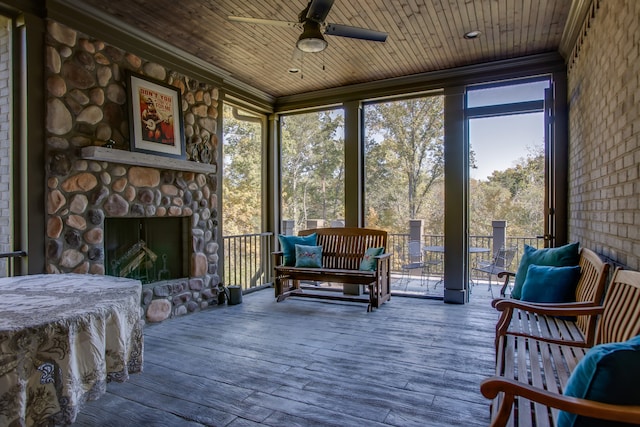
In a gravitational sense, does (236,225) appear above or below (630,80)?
below

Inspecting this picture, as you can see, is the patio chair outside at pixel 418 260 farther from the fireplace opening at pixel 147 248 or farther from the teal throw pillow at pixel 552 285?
the fireplace opening at pixel 147 248

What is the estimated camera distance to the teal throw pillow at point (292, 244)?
519 cm

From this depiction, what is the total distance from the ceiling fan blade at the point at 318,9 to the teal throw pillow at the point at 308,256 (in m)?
2.95

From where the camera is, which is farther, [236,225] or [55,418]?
[236,225]

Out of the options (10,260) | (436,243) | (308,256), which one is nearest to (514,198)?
(436,243)

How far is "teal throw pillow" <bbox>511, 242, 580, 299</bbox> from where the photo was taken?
2976mm

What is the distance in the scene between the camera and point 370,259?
15.8 feet

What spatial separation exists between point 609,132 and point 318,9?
7.00ft

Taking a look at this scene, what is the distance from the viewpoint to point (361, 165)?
558 centimetres

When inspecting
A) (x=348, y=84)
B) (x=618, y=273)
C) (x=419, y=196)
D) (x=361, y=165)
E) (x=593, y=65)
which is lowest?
(x=618, y=273)

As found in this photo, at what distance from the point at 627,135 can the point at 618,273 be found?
80 centimetres

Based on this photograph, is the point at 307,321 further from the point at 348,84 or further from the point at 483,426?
the point at 348,84

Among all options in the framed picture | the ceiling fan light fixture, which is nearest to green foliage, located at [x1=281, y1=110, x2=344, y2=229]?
the framed picture

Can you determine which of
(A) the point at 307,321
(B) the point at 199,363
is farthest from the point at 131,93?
(A) the point at 307,321
